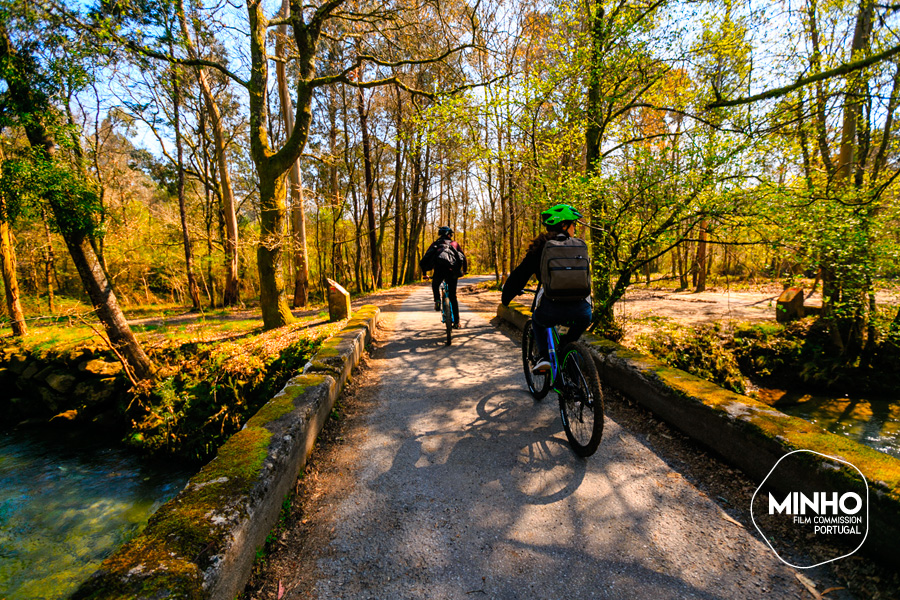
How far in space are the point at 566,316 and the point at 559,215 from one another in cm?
98

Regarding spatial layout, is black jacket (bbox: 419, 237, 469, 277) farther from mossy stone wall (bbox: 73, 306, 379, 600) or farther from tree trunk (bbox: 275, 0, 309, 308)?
tree trunk (bbox: 275, 0, 309, 308)

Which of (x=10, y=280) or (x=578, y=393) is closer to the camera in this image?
(x=578, y=393)

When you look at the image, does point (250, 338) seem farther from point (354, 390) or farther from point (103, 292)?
point (354, 390)

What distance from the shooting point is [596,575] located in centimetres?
199

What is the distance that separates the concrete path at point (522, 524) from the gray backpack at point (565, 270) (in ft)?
4.64

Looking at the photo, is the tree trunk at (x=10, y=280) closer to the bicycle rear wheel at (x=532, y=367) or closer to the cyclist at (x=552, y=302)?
the bicycle rear wheel at (x=532, y=367)

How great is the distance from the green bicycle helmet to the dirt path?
2.05 metres

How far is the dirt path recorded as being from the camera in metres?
1.97

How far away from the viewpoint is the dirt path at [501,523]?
1966 mm

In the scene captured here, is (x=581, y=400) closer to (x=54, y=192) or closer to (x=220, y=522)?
(x=220, y=522)

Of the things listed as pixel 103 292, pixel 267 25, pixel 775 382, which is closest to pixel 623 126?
pixel 775 382

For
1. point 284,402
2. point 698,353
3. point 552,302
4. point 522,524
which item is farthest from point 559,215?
point 698,353

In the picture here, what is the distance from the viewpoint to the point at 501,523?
2428 mm

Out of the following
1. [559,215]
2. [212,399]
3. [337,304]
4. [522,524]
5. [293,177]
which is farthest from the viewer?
[293,177]
